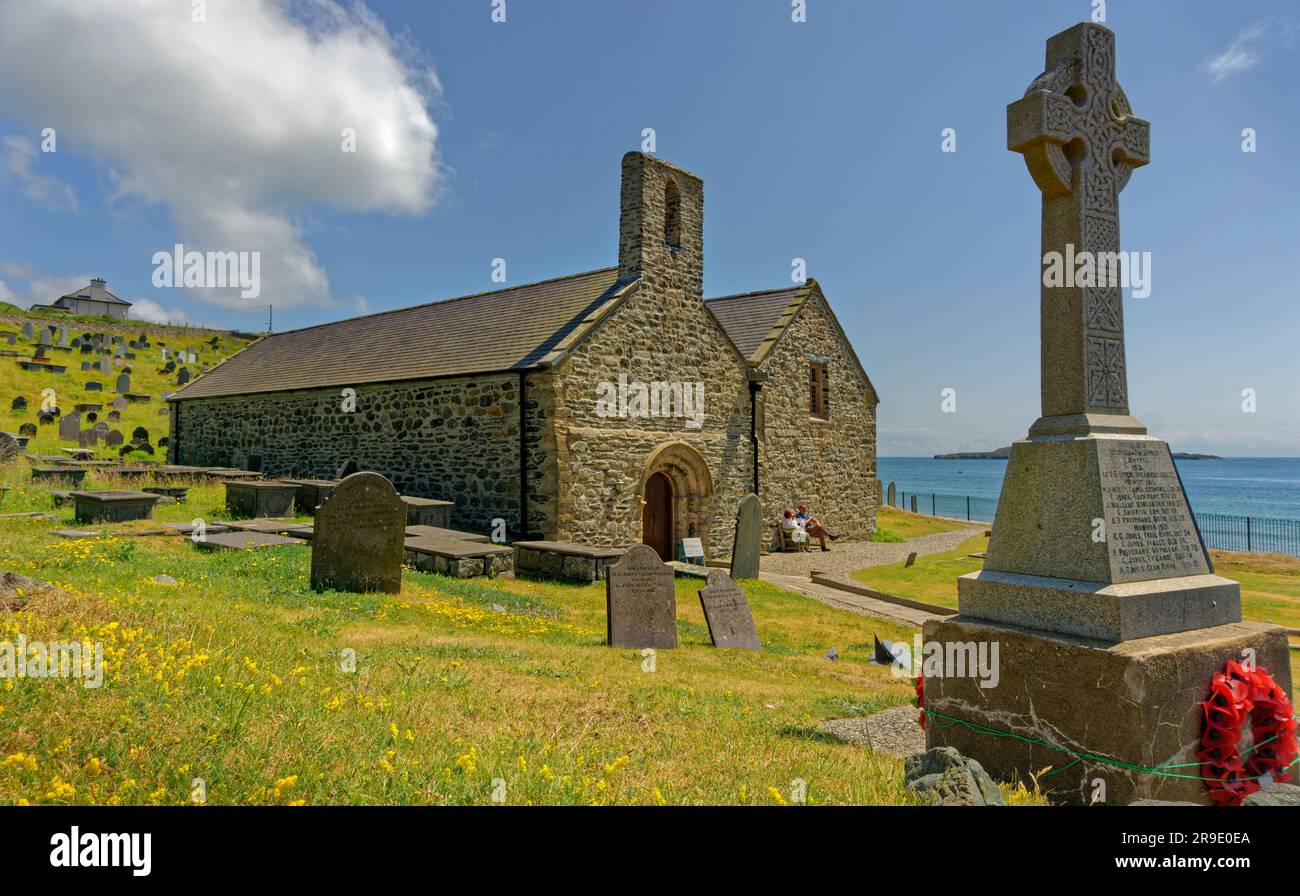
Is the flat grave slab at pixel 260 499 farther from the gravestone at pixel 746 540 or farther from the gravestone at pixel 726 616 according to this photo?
the gravestone at pixel 726 616

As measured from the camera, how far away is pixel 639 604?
9281mm

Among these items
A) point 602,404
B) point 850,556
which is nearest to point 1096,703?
point 602,404

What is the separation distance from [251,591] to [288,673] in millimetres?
4396

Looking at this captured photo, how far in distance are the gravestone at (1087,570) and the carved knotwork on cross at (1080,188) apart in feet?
0.04

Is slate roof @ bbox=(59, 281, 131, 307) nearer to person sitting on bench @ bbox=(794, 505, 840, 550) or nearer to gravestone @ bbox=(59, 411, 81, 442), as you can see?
gravestone @ bbox=(59, 411, 81, 442)

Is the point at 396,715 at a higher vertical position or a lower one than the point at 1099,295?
lower

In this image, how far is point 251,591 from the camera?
852cm

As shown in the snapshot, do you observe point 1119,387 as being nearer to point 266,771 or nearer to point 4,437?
point 266,771

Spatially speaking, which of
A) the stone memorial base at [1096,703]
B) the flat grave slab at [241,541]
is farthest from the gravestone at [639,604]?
the flat grave slab at [241,541]

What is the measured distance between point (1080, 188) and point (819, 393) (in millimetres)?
19025

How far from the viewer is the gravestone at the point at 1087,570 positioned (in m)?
3.90

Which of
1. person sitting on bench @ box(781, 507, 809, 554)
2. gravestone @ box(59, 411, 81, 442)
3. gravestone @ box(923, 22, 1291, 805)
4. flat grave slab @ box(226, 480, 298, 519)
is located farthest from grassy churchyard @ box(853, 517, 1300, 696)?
gravestone @ box(59, 411, 81, 442)

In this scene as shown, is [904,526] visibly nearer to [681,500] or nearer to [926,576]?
[926,576]
